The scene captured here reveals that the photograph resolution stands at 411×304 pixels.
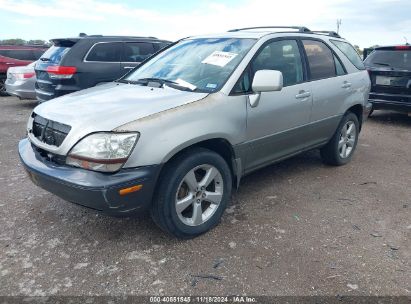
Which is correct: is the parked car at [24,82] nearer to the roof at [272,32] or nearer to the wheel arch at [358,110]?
the roof at [272,32]

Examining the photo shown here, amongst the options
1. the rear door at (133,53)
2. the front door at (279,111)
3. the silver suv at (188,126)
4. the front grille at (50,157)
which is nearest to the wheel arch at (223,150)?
the silver suv at (188,126)

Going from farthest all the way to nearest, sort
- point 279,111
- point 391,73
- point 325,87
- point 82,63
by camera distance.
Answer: point 391,73, point 82,63, point 325,87, point 279,111

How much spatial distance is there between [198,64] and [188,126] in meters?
1.00

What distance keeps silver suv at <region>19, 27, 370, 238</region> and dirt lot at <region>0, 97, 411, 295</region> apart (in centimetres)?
33

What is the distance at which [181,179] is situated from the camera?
2.94 m

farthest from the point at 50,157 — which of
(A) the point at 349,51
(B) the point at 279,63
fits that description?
(A) the point at 349,51

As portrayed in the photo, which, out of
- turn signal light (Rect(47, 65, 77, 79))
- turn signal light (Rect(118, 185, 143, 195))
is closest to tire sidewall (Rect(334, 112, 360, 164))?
turn signal light (Rect(118, 185, 143, 195))

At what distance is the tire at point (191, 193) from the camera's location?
9.46 ft

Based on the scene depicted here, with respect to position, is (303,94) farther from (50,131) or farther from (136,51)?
(136,51)

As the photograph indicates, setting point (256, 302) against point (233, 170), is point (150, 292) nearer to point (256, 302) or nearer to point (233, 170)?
point (256, 302)

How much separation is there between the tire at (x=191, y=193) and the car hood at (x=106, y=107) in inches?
18.2

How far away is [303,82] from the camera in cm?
411

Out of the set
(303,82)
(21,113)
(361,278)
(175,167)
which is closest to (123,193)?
(175,167)

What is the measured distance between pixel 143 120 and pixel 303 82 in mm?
2131
